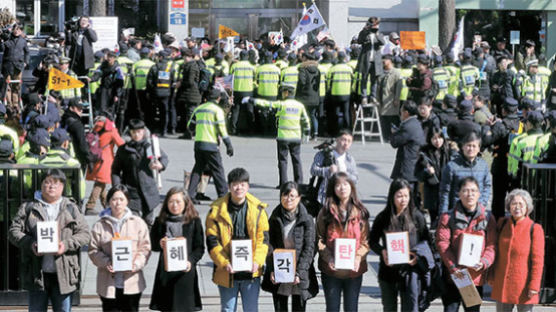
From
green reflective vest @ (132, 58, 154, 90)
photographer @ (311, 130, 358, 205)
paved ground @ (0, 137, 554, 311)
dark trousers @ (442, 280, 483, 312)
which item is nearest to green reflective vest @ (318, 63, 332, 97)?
paved ground @ (0, 137, 554, 311)

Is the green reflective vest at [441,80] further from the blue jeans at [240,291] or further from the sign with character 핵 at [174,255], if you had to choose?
the sign with character 핵 at [174,255]

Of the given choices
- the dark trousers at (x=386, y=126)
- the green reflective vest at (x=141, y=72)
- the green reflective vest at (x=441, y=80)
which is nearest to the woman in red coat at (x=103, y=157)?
the green reflective vest at (x=141, y=72)

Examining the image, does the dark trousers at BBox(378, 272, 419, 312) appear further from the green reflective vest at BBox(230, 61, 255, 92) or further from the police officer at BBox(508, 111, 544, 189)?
the green reflective vest at BBox(230, 61, 255, 92)

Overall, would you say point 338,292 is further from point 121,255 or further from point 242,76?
point 242,76

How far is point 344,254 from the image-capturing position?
9.76 meters

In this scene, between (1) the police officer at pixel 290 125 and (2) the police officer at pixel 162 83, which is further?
(2) the police officer at pixel 162 83

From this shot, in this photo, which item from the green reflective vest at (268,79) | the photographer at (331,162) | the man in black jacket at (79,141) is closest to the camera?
the photographer at (331,162)

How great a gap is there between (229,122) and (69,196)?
1290 centimetres

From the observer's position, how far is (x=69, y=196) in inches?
434

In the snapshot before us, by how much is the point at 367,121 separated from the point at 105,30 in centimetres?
612

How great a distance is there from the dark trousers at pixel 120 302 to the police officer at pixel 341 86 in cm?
1333

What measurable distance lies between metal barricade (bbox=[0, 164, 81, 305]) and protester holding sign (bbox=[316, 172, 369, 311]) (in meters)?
2.61

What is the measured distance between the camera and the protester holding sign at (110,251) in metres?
9.63

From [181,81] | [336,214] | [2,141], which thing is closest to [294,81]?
[181,81]
